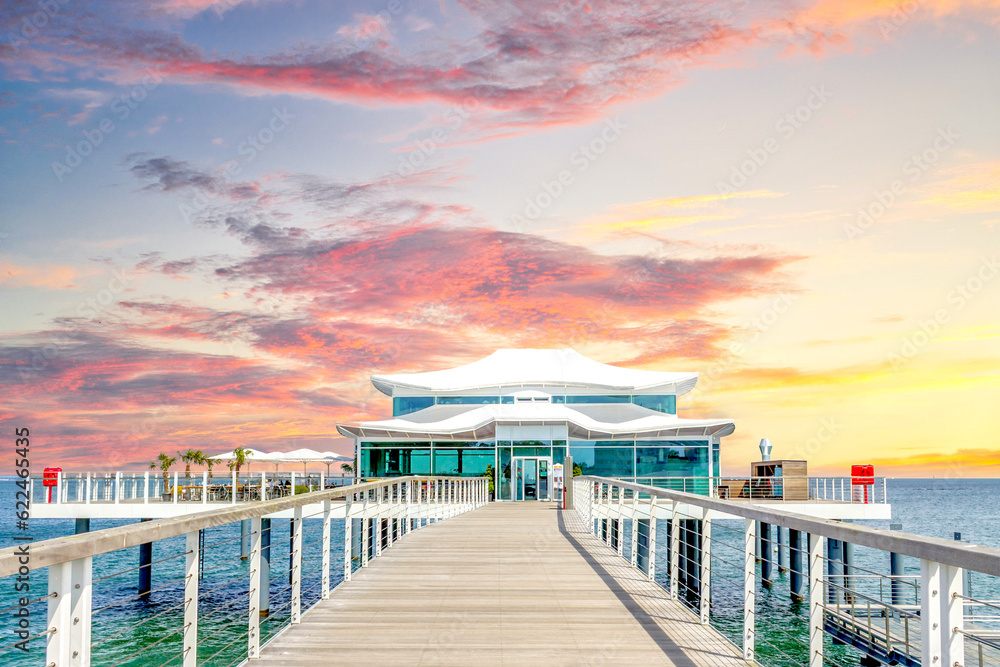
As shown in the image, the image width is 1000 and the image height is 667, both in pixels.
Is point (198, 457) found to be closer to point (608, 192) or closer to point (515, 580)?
point (608, 192)

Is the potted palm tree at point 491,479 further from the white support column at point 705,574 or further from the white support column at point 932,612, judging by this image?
the white support column at point 932,612

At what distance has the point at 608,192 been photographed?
22.3 m

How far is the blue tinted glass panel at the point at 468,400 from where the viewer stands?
145ft

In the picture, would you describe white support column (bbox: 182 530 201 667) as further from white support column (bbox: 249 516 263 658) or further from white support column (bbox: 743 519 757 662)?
white support column (bbox: 743 519 757 662)

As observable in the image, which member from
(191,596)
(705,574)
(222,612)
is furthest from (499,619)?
(222,612)

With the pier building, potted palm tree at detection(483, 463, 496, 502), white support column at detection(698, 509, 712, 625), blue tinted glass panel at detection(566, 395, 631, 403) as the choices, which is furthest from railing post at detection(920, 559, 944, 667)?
blue tinted glass panel at detection(566, 395, 631, 403)

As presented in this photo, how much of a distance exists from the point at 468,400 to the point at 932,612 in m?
41.5

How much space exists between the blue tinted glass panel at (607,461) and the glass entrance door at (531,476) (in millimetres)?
1510

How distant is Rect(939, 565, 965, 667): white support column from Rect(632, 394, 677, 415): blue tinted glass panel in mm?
41617

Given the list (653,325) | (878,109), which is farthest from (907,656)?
(653,325)

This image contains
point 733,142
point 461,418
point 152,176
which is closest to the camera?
point 733,142

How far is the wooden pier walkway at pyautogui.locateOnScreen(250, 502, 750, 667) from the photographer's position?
601 centimetres

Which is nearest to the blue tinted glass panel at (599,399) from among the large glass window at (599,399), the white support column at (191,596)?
the large glass window at (599,399)

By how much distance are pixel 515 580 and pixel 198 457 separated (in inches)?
1062
